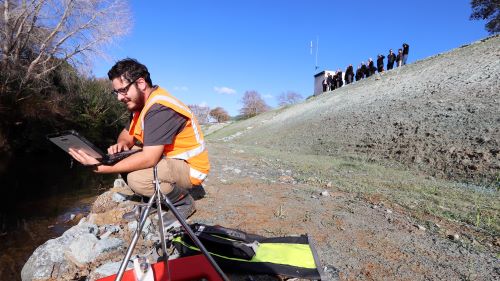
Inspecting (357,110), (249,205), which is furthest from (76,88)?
(249,205)

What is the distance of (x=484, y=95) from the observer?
12.1m

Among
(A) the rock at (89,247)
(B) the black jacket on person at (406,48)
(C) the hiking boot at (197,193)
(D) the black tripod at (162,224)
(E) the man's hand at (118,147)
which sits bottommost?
(A) the rock at (89,247)

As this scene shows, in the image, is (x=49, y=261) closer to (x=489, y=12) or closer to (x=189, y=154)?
(x=189, y=154)

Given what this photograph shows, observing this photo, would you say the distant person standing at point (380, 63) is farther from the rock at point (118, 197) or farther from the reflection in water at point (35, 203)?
→ the rock at point (118, 197)

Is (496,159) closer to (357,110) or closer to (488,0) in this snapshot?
(357,110)

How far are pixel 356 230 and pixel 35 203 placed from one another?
7.24 metres

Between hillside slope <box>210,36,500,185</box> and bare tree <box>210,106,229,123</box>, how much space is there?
185 ft

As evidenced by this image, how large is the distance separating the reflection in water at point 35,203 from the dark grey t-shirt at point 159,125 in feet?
8.81

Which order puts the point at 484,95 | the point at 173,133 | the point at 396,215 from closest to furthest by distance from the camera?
the point at 173,133
the point at 396,215
the point at 484,95

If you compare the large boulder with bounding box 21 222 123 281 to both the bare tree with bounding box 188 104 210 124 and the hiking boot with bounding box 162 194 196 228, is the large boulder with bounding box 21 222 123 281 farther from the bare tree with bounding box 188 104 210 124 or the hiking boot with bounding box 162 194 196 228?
the bare tree with bounding box 188 104 210 124

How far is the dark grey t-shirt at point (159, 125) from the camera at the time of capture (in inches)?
114

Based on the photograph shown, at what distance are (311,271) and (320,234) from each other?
45.6 inches

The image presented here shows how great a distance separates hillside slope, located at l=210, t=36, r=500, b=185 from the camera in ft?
28.1

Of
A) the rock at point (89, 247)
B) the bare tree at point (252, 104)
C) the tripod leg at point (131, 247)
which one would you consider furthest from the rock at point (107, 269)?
the bare tree at point (252, 104)
